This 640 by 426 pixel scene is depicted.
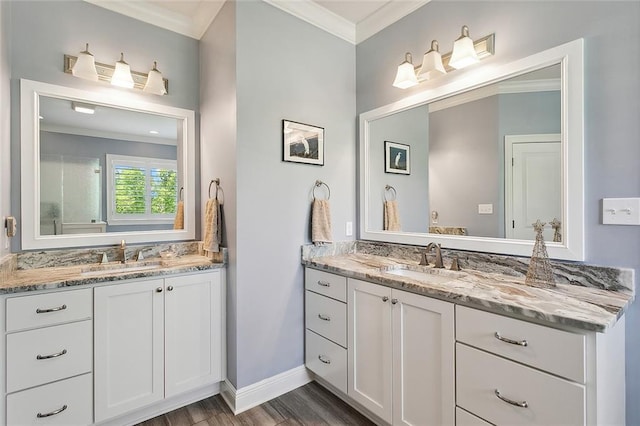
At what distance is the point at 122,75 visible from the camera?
6.66 feet

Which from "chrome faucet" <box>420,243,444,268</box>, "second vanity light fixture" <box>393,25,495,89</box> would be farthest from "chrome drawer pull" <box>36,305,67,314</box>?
"second vanity light fixture" <box>393,25,495,89</box>

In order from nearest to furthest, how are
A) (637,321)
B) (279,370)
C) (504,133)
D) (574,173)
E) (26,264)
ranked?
1. (637,321)
2. (574,173)
3. (504,133)
4. (26,264)
5. (279,370)

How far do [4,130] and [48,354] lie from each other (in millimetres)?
1236

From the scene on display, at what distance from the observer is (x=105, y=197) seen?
7.07 feet

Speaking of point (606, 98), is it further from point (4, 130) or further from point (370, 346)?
point (4, 130)

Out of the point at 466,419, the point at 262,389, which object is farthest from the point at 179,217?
the point at 466,419

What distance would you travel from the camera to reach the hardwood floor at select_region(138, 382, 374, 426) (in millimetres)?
1844

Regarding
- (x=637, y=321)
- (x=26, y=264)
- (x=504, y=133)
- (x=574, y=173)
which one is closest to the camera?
(x=637, y=321)

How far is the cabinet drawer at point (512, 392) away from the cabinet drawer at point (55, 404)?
74.0 inches

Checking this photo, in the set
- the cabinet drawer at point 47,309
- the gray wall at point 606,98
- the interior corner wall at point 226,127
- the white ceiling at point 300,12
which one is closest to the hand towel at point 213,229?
the interior corner wall at point 226,127

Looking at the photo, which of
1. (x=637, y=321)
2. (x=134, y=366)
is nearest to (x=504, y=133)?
(x=637, y=321)

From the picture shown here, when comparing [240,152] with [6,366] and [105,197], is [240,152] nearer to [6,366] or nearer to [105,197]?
[105,197]

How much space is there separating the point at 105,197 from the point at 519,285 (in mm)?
2565

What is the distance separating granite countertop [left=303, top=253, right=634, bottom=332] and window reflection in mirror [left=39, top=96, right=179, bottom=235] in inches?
60.8
